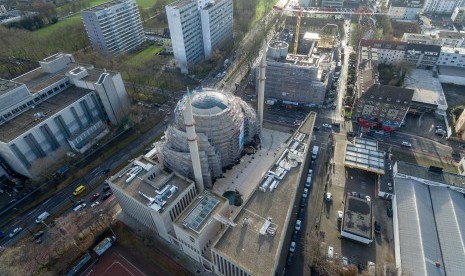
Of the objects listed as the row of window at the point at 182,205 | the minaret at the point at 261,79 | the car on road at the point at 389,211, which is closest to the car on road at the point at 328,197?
the car on road at the point at 389,211

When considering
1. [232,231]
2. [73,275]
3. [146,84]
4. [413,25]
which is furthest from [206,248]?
[413,25]

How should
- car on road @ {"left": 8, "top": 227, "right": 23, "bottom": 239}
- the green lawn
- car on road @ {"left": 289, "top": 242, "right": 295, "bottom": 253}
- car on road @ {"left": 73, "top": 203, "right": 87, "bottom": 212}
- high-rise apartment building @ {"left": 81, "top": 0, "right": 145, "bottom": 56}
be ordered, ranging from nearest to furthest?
A: car on road @ {"left": 289, "top": 242, "right": 295, "bottom": 253} < car on road @ {"left": 8, "top": 227, "right": 23, "bottom": 239} < car on road @ {"left": 73, "top": 203, "right": 87, "bottom": 212} < high-rise apartment building @ {"left": 81, "top": 0, "right": 145, "bottom": 56} < the green lawn

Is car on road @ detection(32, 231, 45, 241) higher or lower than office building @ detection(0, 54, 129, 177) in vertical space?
lower

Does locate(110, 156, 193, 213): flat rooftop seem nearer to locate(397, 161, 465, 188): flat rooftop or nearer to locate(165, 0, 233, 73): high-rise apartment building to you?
locate(397, 161, 465, 188): flat rooftop

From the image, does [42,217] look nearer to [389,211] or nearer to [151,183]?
[151,183]

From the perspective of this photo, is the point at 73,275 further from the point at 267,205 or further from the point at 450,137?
the point at 450,137

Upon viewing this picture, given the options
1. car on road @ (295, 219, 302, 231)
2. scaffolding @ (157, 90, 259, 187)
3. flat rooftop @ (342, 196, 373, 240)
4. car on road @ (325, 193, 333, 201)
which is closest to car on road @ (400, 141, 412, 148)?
flat rooftop @ (342, 196, 373, 240)
